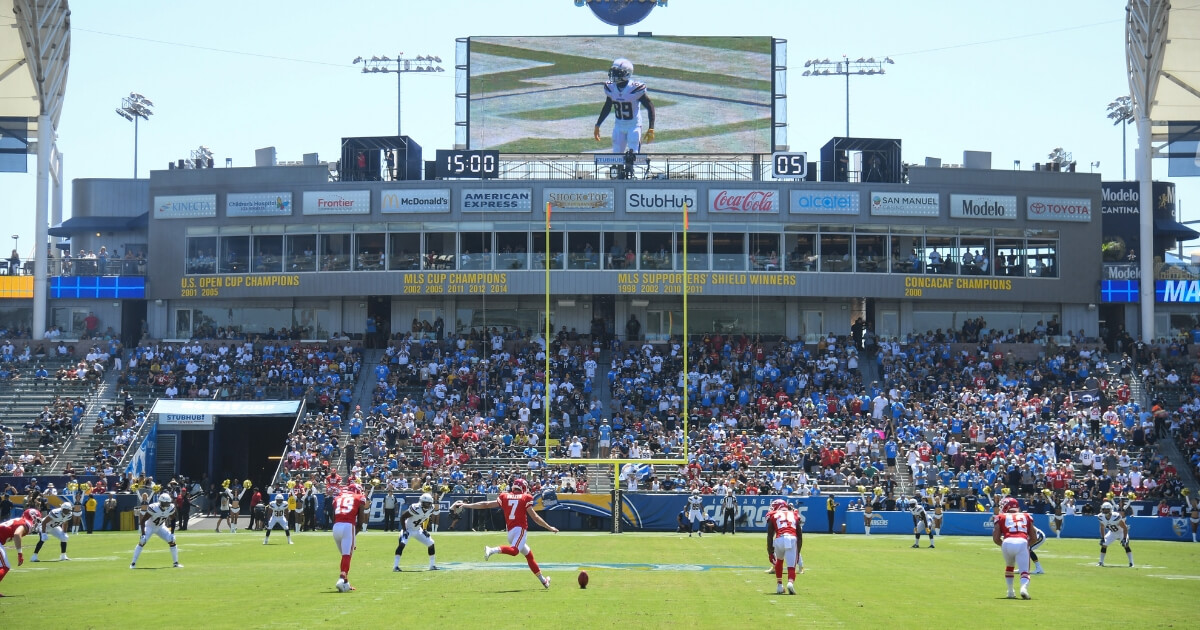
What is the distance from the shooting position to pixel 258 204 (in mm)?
55906

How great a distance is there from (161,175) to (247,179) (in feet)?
14.4

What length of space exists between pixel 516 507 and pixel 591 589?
1.98 meters

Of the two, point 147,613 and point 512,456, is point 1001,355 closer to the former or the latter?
point 512,456

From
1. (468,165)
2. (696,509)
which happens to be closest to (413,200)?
(468,165)

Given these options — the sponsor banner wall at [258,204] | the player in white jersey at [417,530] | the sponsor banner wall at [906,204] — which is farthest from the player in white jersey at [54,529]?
the sponsor banner wall at [906,204]

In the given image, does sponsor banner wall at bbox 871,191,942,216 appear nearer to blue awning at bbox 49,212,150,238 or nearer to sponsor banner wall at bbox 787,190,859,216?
sponsor banner wall at bbox 787,190,859,216

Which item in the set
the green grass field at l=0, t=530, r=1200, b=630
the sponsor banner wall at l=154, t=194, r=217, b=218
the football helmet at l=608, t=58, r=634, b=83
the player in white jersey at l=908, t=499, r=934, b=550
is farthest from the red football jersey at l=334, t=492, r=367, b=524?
the football helmet at l=608, t=58, r=634, b=83

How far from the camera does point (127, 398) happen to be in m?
49.5

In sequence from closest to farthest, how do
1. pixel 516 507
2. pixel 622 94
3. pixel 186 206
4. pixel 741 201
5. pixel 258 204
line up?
1. pixel 516 507
2. pixel 741 201
3. pixel 258 204
4. pixel 186 206
5. pixel 622 94

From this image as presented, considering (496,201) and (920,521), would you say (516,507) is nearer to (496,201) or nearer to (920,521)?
(920,521)

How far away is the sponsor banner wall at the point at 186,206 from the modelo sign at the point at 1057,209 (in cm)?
3565

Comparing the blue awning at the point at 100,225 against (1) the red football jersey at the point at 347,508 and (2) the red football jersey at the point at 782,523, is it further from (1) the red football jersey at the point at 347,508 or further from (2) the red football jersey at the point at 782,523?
(2) the red football jersey at the point at 782,523

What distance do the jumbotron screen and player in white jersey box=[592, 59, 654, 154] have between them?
44 millimetres

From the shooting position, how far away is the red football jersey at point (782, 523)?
20766mm
